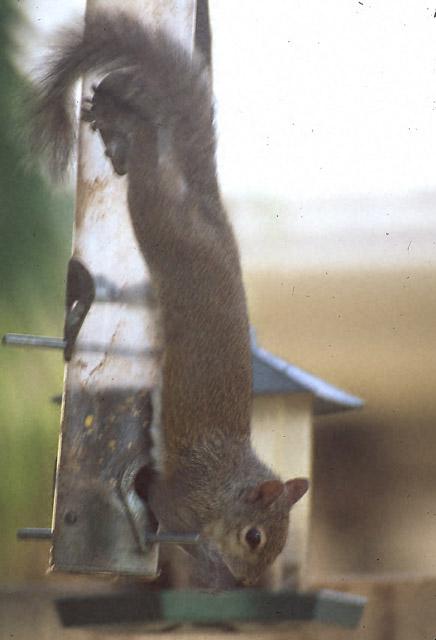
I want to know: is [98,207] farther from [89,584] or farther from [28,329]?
[89,584]

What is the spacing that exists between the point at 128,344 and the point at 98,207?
0.74 feet

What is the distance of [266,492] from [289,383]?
21cm

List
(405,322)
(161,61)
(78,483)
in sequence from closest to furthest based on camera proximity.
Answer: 1. (78,483)
2. (161,61)
3. (405,322)

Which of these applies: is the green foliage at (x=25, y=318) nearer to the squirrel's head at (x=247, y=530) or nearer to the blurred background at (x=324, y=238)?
the blurred background at (x=324, y=238)

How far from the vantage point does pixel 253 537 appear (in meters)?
1.92

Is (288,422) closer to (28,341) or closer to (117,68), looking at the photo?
(28,341)

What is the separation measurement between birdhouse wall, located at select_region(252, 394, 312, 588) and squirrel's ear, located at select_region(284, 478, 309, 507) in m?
0.08

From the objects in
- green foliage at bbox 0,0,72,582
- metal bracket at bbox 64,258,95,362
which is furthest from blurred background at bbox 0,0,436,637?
metal bracket at bbox 64,258,95,362

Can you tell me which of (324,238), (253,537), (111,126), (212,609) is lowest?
(212,609)

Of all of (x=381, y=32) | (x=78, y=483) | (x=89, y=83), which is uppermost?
(x=381, y=32)

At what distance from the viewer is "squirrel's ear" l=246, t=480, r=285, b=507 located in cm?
186

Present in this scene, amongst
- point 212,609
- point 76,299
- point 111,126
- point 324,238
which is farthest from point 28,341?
point 324,238

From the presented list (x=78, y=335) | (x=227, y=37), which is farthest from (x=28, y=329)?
(x=227, y=37)

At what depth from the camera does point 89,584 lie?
204 centimetres
